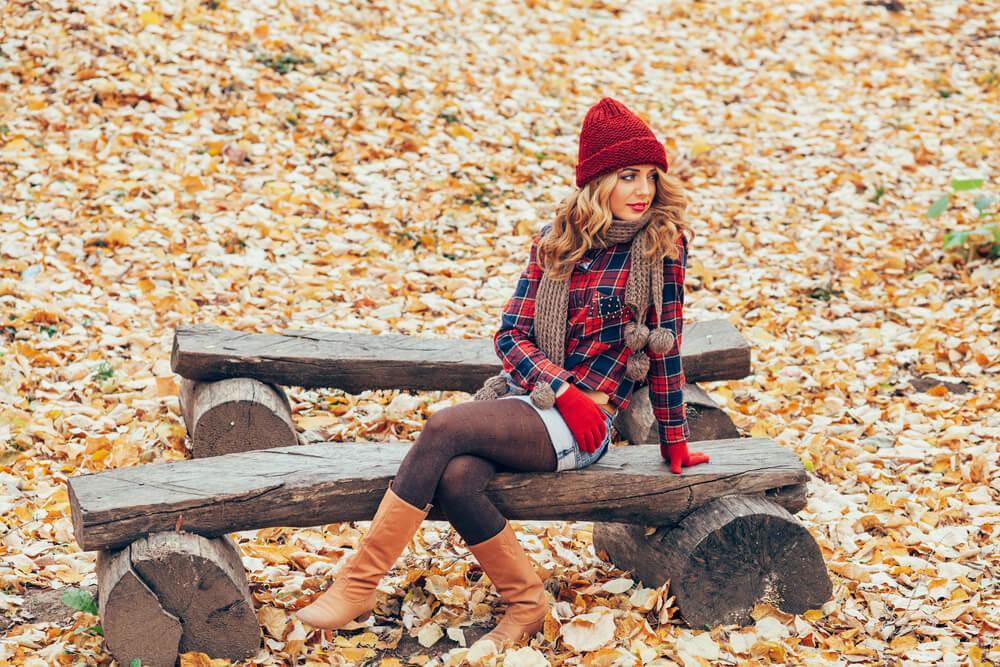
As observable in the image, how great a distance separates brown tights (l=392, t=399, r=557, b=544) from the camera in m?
3.09

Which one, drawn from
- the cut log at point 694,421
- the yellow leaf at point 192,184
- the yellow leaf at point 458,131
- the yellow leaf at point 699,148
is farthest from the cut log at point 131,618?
the yellow leaf at point 699,148

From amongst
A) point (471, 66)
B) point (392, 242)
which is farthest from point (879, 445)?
point (471, 66)

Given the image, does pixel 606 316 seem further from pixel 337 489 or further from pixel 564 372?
pixel 337 489

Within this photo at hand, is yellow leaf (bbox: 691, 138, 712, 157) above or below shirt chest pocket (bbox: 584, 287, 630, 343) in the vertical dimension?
below

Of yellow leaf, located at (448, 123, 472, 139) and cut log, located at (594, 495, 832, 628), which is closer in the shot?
cut log, located at (594, 495, 832, 628)

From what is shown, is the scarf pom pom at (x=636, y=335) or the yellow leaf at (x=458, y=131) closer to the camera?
the scarf pom pom at (x=636, y=335)

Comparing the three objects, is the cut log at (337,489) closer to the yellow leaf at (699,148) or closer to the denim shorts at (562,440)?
the denim shorts at (562,440)

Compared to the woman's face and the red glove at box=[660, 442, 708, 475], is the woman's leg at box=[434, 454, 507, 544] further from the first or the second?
the woman's face

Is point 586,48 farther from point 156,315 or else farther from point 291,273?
point 156,315

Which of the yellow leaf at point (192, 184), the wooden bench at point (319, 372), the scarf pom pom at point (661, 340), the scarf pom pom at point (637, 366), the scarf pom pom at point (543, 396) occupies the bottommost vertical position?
the wooden bench at point (319, 372)

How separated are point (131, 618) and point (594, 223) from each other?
177 centimetres

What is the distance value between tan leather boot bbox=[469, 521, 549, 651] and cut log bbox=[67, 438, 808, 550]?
0.13 metres

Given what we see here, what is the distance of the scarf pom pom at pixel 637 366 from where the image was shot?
325cm

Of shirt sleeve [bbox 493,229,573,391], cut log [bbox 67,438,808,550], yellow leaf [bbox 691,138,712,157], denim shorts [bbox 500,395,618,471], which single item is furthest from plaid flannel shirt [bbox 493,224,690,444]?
yellow leaf [bbox 691,138,712,157]
